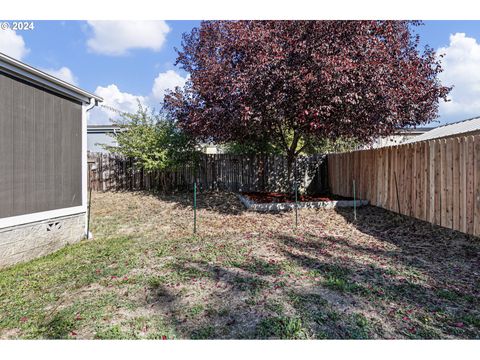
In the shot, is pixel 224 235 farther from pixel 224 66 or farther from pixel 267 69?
pixel 224 66

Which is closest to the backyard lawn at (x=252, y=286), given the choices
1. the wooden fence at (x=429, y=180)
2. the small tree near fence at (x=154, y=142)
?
the wooden fence at (x=429, y=180)

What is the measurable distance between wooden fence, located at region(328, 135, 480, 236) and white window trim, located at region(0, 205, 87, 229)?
22.9ft

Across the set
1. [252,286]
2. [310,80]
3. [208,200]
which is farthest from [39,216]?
[310,80]

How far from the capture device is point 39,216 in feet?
13.8

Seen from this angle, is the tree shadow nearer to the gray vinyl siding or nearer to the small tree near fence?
the small tree near fence

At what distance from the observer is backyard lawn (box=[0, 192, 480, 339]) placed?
7.47 ft

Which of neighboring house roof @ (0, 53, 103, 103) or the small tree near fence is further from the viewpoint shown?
the small tree near fence

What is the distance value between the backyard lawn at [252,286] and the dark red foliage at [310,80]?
2.74 meters

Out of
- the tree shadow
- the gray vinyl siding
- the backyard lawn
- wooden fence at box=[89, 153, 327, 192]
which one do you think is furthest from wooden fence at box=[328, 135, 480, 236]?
the gray vinyl siding

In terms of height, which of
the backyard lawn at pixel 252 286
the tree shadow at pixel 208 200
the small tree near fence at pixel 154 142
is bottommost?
the backyard lawn at pixel 252 286

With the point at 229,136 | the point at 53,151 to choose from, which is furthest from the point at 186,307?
the point at 229,136

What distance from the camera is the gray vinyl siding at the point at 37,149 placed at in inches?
147

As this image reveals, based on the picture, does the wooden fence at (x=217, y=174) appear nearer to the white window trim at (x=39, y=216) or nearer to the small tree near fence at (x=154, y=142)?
the small tree near fence at (x=154, y=142)

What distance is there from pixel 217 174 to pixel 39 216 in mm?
7675
